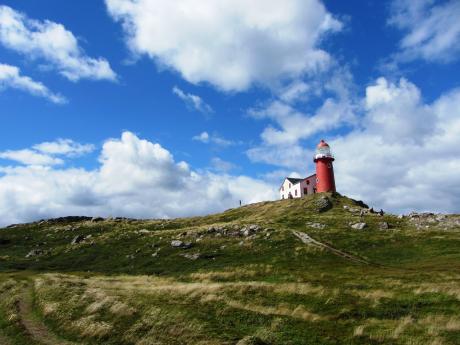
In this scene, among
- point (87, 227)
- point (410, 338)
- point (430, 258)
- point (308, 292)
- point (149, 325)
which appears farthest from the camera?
point (87, 227)

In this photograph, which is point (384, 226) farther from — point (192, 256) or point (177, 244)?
point (177, 244)

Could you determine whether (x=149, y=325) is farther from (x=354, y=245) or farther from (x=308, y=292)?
(x=354, y=245)

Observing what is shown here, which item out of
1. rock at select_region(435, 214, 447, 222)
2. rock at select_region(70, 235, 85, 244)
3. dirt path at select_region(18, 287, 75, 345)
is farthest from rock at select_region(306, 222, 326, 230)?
dirt path at select_region(18, 287, 75, 345)

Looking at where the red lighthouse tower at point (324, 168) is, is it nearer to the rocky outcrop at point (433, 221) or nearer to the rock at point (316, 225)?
the rocky outcrop at point (433, 221)

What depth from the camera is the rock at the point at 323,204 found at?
101375 mm

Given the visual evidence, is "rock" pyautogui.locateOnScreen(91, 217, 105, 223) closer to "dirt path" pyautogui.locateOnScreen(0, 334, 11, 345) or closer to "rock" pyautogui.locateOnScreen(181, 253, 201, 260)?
"rock" pyautogui.locateOnScreen(181, 253, 201, 260)

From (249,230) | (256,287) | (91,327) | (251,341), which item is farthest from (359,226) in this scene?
(91,327)

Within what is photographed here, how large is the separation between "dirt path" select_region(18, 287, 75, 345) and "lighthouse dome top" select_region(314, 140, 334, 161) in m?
90.6

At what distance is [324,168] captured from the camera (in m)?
114

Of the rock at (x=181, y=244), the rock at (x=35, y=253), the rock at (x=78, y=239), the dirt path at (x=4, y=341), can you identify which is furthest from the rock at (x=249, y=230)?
the dirt path at (x=4, y=341)

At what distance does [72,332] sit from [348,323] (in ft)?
52.3

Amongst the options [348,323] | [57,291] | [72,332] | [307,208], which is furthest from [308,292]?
[307,208]

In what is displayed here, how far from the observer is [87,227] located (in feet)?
388

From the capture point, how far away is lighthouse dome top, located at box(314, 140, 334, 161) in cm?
11394
